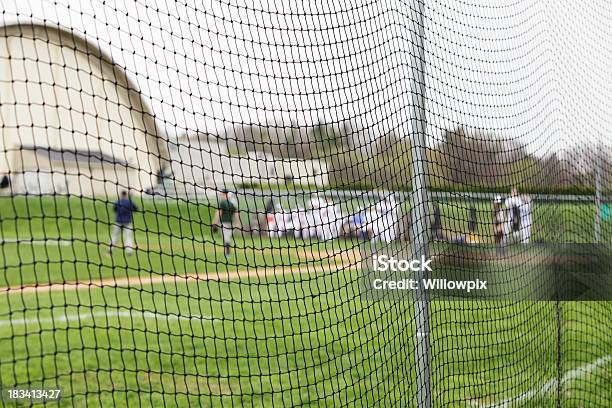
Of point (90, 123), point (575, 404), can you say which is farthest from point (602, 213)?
point (90, 123)

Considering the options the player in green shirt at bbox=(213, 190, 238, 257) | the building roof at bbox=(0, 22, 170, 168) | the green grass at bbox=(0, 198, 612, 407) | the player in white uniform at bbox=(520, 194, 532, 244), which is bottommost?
the green grass at bbox=(0, 198, 612, 407)

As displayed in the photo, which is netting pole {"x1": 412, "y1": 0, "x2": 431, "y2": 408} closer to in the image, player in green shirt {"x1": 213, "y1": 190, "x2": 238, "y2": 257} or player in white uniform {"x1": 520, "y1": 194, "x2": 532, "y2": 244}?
player in white uniform {"x1": 520, "y1": 194, "x2": 532, "y2": 244}

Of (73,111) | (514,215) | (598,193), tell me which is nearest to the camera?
(73,111)

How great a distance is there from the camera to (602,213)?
19.6 ft

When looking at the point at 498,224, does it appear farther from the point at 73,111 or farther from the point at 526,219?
the point at 73,111

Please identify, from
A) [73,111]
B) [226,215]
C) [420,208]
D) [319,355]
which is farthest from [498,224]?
[226,215]

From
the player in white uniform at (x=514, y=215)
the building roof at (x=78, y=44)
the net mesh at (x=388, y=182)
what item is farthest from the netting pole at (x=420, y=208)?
the player in white uniform at (x=514, y=215)

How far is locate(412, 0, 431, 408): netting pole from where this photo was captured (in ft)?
10.8

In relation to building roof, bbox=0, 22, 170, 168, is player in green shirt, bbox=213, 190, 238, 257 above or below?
above

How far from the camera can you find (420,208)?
3395mm

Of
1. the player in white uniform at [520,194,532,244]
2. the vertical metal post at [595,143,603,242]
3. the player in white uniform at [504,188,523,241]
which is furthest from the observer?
the vertical metal post at [595,143,603,242]

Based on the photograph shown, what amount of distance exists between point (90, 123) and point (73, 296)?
15.8 meters

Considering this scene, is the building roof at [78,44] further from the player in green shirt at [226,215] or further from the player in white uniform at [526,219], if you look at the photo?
the player in white uniform at [526,219]

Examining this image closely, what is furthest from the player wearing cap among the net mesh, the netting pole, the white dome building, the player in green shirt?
the white dome building
